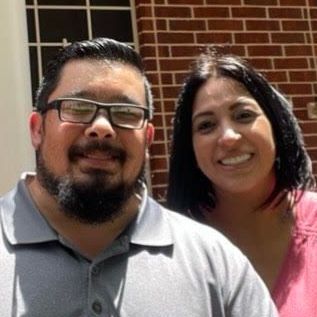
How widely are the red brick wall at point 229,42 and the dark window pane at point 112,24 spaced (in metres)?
0.11

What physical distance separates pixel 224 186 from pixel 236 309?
750mm

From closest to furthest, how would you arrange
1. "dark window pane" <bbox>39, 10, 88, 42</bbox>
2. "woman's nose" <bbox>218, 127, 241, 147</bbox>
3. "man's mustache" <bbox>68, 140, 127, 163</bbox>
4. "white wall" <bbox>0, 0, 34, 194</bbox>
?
"man's mustache" <bbox>68, 140, 127, 163</bbox>
"woman's nose" <bbox>218, 127, 241, 147</bbox>
"white wall" <bbox>0, 0, 34, 194</bbox>
"dark window pane" <bbox>39, 10, 88, 42</bbox>

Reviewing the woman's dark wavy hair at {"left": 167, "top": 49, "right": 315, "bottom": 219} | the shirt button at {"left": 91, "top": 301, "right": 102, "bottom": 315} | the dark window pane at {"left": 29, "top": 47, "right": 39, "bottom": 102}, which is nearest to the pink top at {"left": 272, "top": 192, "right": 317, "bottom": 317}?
the woman's dark wavy hair at {"left": 167, "top": 49, "right": 315, "bottom": 219}

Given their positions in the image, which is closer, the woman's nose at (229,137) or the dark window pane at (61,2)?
the woman's nose at (229,137)

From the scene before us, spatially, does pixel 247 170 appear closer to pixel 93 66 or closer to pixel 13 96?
pixel 93 66

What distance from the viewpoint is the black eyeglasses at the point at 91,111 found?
202cm

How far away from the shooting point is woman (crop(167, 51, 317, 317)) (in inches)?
102

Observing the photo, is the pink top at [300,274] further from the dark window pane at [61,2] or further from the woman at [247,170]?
the dark window pane at [61,2]

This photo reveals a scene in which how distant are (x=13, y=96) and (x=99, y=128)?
145 centimetres

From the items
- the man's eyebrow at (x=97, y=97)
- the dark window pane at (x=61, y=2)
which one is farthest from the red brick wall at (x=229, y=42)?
the man's eyebrow at (x=97, y=97)

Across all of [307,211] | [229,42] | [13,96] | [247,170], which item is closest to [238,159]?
[247,170]

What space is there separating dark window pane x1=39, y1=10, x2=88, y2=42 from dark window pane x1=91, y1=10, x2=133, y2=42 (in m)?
0.07

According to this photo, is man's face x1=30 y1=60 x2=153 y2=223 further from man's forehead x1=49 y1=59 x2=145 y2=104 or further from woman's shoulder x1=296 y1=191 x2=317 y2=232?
woman's shoulder x1=296 y1=191 x2=317 y2=232

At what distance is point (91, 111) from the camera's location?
2.02 metres
